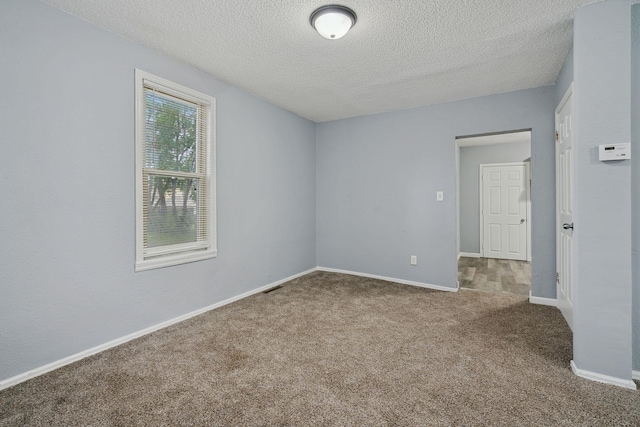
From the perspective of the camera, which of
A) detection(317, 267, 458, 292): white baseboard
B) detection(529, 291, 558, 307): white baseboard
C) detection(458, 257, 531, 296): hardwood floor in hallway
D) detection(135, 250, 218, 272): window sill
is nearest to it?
detection(135, 250, 218, 272): window sill

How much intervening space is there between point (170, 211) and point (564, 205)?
12.7 feet

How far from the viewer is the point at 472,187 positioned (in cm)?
641

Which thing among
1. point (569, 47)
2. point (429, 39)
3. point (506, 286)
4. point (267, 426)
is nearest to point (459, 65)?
point (429, 39)

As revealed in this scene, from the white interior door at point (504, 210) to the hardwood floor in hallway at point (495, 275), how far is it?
0.29 metres

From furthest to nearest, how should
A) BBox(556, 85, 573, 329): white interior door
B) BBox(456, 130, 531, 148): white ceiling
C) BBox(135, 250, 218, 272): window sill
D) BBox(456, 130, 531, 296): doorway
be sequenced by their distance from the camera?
BBox(456, 130, 531, 296): doorway < BBox(456, 130, 531, 148): white ceiling < BBox(556, 85, 573, 329): white interior door < BBox(135, 250, 218, 272): window sill

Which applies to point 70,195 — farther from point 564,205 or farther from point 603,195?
point 564,205

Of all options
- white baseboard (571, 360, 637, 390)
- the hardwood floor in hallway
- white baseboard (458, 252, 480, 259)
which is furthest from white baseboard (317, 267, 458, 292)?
white baseboard (458, 252, 480, 259)

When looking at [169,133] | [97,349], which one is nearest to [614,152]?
[169,133]

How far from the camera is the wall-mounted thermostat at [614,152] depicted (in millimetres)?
1811

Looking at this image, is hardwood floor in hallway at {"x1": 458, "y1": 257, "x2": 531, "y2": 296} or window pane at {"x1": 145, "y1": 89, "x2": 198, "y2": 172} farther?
hardwood floor in hallway at {"x1": 458, "y1": 257, "x2": 531, "y2": 296}

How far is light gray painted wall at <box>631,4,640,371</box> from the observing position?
1.88 m

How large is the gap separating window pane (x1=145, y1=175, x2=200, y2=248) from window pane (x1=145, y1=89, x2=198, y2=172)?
0.15 meters

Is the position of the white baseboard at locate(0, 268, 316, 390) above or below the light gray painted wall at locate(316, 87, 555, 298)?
below

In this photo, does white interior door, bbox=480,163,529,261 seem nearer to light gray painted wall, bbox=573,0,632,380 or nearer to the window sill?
light gray painted wall, bbox=573,0,632,380
